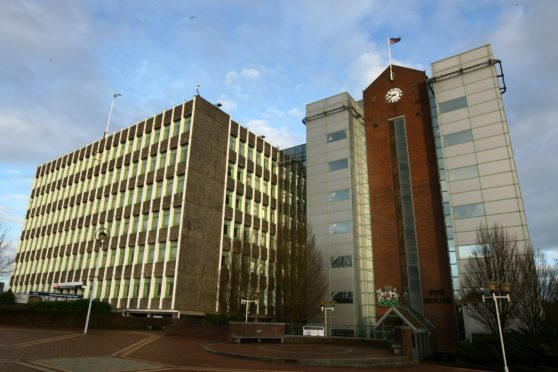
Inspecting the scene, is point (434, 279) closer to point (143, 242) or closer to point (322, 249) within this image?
point (322, 249)

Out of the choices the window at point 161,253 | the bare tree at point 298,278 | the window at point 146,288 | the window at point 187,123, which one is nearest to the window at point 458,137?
the bare tree at point 298,278

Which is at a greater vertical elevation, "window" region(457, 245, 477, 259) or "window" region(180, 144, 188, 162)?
"window" region(180, 144, 188, 162)

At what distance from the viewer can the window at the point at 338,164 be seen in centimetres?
4831

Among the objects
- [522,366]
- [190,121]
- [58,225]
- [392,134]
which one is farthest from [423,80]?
[58,225]

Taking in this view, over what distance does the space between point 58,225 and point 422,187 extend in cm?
5369

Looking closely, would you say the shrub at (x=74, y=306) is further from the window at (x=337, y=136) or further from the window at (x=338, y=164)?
the window at (x=337, y=136)

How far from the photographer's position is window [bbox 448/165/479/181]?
3922 cm

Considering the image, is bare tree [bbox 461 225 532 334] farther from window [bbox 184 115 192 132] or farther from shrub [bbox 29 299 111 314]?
window [bbox 184 115 192 132]

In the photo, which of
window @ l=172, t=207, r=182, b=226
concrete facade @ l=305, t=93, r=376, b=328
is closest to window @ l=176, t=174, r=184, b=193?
window @ l=172, t=207, r=182, b=226

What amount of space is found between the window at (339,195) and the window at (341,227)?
9.95 ft

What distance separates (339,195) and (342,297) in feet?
39.3

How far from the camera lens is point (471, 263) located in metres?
33.6

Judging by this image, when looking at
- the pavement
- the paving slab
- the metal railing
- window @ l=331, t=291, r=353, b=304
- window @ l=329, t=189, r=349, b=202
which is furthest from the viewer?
window @ l=329, t=189, r=349, b=202

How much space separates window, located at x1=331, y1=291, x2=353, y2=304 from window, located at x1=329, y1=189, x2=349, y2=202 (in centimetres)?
1105
